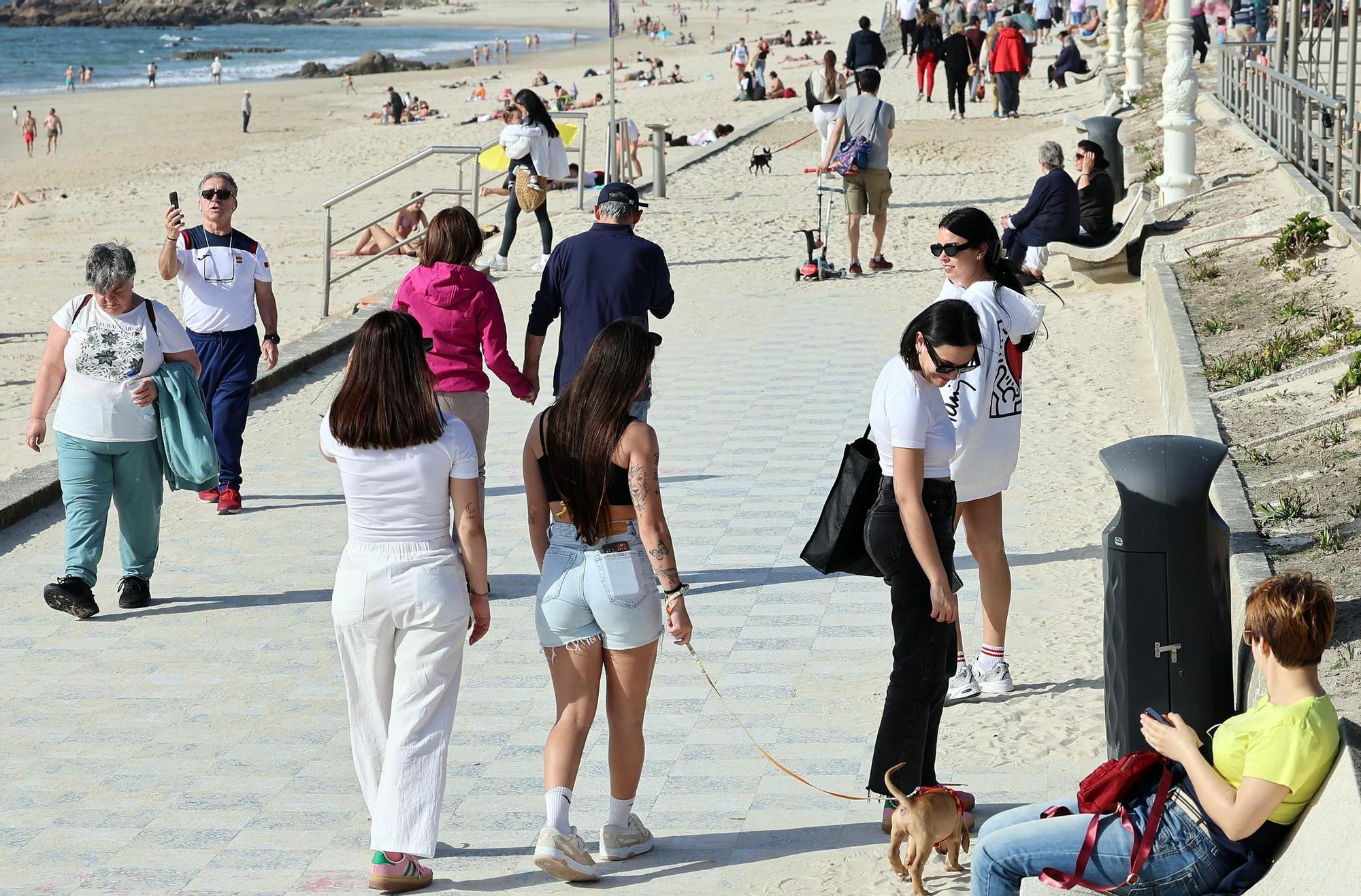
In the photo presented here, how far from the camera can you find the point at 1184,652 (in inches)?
179

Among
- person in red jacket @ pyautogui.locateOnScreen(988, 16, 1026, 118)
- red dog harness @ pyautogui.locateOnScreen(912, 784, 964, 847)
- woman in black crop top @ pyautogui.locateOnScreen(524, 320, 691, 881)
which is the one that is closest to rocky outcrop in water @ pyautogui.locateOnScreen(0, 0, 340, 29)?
person in red jacket @ pyautogui.locateOnScreen(988, 16, 1026, 118)

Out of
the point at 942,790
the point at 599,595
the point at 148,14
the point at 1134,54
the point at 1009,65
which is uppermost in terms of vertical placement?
the point at 148,14

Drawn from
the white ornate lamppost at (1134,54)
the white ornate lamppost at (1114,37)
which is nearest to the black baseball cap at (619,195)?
the white ornate lamppost at (1134,54)

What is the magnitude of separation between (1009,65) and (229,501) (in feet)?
63.3

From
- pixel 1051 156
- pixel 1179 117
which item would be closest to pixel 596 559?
pixel 1051 156

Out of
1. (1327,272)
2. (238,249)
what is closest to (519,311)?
(238,249)

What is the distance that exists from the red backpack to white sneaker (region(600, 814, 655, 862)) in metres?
1.23

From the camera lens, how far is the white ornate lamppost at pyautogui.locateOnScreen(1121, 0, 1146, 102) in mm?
24312

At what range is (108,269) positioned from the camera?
21.5 feet

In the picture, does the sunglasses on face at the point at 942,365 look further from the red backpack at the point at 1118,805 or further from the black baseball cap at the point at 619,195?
the black baseball cap at the point at 619,195

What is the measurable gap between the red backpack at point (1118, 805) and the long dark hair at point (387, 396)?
188 centimetres

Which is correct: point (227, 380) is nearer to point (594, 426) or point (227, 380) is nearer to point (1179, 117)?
point (594, 426)

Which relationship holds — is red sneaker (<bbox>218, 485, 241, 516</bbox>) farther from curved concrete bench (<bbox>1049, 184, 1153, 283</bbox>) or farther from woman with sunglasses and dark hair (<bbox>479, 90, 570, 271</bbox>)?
curved concrete bench (<bbox>1049, 184, 1153, 283</bbox>)

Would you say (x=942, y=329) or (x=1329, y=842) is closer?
(x=1329, y=842)
